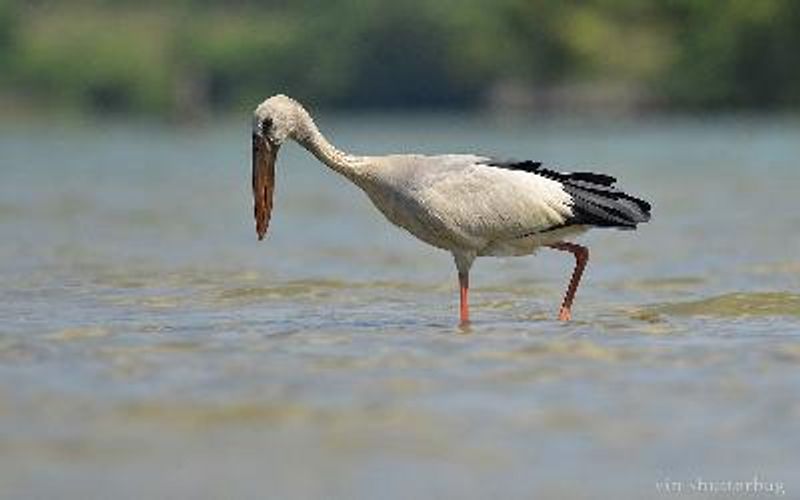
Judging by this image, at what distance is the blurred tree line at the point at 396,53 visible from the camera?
80.4 metres

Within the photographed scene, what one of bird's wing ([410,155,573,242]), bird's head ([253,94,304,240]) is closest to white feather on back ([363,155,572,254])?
bird's wing ([410,155,573,242])

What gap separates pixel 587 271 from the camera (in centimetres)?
1711

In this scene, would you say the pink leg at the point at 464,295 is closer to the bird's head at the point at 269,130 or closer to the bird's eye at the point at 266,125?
the bird's head at the point at 269,130

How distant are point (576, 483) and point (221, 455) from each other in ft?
4.32

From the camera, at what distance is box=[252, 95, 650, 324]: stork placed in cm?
1195

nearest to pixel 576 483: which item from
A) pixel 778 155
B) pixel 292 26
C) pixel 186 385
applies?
pixel 186 385

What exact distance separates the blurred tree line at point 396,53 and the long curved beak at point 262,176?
64846mm

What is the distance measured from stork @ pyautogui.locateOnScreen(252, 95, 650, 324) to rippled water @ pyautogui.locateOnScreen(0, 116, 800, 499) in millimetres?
539

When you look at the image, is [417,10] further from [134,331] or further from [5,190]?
[134,331]

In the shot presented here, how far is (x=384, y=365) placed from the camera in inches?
409

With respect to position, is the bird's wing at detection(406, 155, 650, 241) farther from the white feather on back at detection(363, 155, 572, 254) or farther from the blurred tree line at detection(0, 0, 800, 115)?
the blurred tree line at detection(0, 0, 800, 115)

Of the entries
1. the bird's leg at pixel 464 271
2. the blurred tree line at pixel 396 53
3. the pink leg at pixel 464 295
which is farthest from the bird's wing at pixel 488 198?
the blurred tree line at pixel 396 53

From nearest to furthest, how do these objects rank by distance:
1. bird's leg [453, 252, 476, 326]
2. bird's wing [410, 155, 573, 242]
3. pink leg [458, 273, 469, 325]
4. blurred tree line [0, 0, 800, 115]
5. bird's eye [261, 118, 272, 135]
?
1. bird's wing [410, 155, 573, 242]
2. bird's eye [261, 118, 272, 135]
3. bird's leg [453, 252, 476, 326]
4. pink leg [458, 273, 469, 325]
5. blurred tree line [0, 0, 800, 115]

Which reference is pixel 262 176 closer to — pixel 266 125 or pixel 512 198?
pixel 266 125
